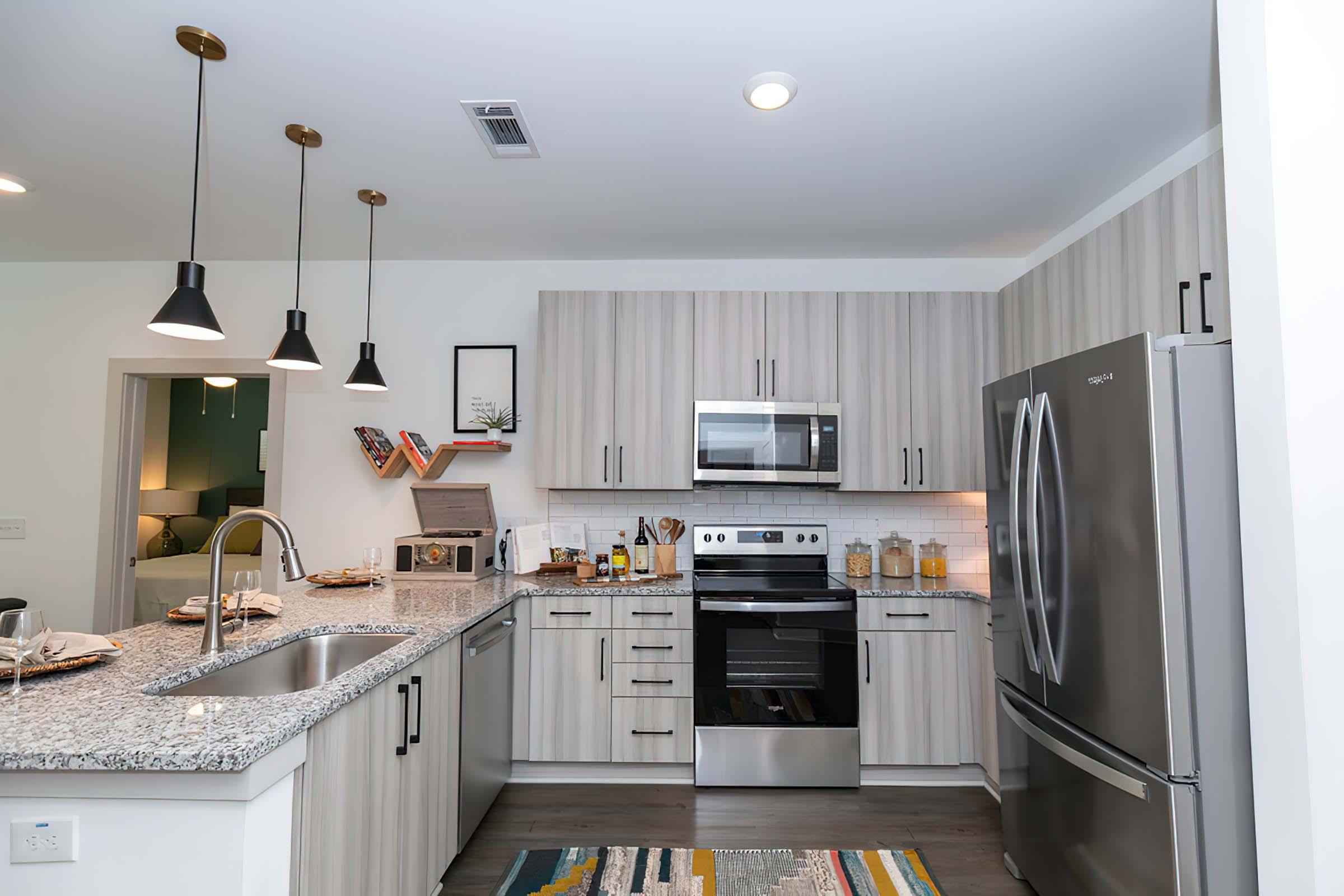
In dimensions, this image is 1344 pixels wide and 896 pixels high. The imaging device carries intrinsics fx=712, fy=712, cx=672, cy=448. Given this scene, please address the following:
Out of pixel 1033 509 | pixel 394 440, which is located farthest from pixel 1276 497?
pixel 394 440

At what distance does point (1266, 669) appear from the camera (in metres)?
1.52

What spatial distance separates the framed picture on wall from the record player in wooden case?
40 cm

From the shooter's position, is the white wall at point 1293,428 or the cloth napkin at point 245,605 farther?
the cloth napkin at point 245,605

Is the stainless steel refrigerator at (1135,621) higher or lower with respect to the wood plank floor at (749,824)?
higher

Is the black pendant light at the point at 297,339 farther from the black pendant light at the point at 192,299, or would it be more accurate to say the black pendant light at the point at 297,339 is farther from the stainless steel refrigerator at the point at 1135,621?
the stainless steel refrigerator at the point at 1135,621

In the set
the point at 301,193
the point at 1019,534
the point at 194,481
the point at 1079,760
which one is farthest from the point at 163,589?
the point at 1079,760

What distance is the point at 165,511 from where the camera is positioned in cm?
641

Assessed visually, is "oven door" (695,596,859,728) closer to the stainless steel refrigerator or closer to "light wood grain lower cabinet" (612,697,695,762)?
"light wood grain lower cabinet" (612,697,695,762)

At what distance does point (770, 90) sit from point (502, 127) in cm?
93

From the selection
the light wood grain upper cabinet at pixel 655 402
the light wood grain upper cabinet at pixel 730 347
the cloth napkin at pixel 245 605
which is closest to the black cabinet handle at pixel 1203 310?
the light wood grain upper cabinet at pixel 730 347

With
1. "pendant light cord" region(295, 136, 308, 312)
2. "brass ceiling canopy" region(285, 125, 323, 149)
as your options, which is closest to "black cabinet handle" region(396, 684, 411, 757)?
"pendant light cord" region(295, 136, 308, 312)

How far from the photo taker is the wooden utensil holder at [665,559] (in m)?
3.57

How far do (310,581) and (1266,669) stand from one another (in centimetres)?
326

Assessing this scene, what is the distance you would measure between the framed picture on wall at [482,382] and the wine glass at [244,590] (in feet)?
5.58
